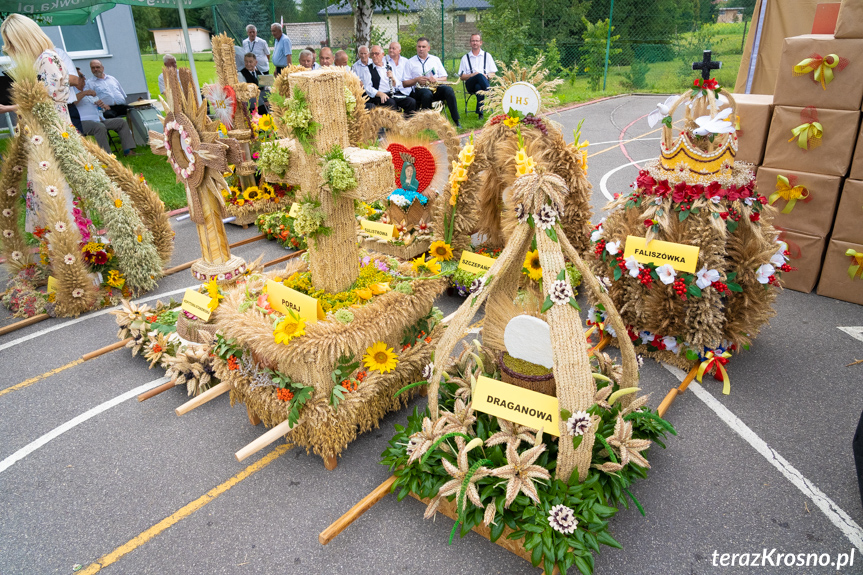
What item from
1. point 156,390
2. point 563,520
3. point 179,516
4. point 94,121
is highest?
point 94,121

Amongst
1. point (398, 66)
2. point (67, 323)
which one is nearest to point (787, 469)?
point (67, 323)

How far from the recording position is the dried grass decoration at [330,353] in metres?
2.75

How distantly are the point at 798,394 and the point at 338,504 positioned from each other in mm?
2964

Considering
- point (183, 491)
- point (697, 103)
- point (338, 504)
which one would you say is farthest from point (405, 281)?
point (697, 103)

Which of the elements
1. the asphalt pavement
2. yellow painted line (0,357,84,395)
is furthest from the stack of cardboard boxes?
yellow painted line (0,357,84,395)

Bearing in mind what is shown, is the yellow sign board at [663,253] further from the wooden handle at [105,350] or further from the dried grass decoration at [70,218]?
the dried grass decoration at [70,218]

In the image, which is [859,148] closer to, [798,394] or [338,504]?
[798,394]

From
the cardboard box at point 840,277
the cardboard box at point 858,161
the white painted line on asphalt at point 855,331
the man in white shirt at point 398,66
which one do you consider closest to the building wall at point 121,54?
the man in white shirt at point 398,66

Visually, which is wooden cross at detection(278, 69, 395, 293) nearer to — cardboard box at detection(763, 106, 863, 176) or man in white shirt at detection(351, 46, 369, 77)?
cardboard box at detection(763, 106, 863, 176)

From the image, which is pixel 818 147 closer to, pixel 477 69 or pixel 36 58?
pixel 36 58

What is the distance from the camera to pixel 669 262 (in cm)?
347

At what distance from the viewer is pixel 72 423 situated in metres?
3.40

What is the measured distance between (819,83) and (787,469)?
306 cm

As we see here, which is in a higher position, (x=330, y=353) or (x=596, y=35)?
(x=596, y=35)
